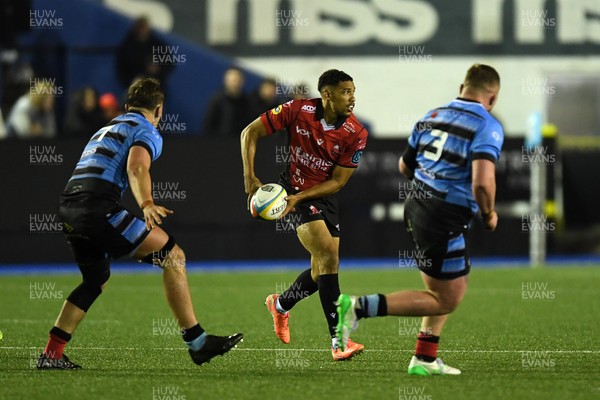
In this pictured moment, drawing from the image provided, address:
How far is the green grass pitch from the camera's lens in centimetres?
682

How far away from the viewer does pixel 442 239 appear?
721 cm

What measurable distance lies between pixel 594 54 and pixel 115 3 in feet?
32.5

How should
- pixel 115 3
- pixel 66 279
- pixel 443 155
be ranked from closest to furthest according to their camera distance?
1. pixel 443 155
2. pixel 66 279
3. pixel 115 3

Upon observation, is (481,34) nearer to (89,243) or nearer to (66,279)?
(66,279)

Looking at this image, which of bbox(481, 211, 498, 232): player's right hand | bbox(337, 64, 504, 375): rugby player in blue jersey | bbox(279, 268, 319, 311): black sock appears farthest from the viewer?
bbox(279, 268, 319, 311): black sock

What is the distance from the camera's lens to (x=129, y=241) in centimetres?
A: 746

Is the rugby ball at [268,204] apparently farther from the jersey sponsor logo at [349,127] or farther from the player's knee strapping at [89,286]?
the player's knee strapping at [89,286]

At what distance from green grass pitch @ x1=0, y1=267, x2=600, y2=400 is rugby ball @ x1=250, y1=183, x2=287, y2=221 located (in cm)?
99

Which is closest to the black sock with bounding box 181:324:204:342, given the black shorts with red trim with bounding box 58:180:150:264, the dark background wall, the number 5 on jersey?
the black shorts with red trim with bounding box 58:180:150:264

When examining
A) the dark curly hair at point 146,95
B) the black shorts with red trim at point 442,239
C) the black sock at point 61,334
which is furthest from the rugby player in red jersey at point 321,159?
the black sock at point 61,334

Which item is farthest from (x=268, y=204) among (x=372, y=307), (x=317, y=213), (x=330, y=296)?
(x=372, y=307)

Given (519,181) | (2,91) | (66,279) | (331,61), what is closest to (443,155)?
(66,279)

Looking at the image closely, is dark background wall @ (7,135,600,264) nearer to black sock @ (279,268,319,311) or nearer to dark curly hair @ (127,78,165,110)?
black sock @ (279,268,319,311)

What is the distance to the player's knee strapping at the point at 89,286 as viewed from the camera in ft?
25.7
